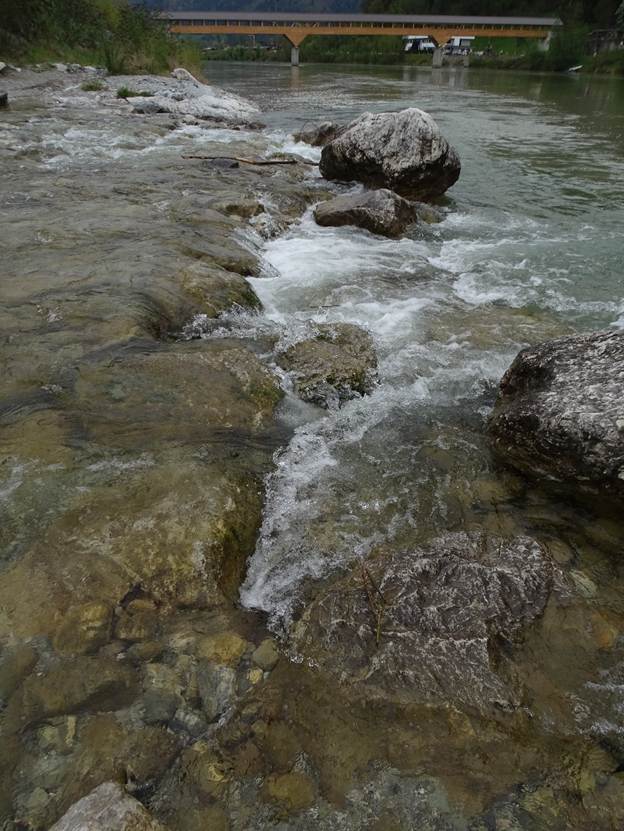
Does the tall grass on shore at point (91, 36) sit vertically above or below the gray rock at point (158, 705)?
above

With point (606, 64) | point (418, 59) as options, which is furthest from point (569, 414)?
point (418, 59)

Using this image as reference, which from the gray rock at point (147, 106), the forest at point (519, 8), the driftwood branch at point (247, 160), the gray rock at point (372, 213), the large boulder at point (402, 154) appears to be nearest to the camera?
the gray rock at point (372, 213)

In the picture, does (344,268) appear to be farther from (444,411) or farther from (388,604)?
(388,604)

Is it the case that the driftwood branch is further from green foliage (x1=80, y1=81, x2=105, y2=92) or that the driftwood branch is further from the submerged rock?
green foliage (x1=80, y1=81, x2=105, y2=92)

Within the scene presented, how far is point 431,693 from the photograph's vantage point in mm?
2830

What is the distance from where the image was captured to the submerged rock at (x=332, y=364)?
5.31m

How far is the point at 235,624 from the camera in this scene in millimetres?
3150

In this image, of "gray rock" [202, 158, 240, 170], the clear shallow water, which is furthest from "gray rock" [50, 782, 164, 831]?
"gray rock" [202, 158, 240, 170]

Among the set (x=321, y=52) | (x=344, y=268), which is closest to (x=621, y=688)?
(x=344, y=268)

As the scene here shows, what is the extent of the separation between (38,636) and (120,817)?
1.09 meters

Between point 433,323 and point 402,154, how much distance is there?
675 cm

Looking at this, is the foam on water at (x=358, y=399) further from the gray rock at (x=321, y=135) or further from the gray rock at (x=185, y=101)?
the gray rock at (x=185, y=101)

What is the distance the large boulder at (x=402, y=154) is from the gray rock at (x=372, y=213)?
→ 148cm

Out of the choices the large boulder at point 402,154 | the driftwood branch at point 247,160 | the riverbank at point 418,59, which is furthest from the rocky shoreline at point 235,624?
the riverbank at point 418,59
